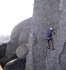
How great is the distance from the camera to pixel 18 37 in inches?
531

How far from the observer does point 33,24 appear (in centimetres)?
877

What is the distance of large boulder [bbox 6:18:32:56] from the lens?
40.7 ft

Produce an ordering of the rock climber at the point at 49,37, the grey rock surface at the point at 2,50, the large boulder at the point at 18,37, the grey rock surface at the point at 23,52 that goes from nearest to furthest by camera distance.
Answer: the rock climber at the point at 49,37 < the grey rock surface at the point at 23,52 < the large boulder at the point at 18,37 < the grey rock surface at the point at 2,50

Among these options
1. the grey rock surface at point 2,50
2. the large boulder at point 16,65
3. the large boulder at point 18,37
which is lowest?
the large boulder at point 16,65

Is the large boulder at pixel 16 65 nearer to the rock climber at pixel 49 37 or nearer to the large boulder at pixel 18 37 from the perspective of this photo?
the large boulder at pixel 18 37

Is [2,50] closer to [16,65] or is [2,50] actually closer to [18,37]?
[18,37]

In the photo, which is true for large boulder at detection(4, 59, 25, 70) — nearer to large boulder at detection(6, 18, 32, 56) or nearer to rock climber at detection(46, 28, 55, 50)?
large boulder at detection(6, 18, 32, 56)

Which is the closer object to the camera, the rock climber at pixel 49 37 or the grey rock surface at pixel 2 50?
the rock climber at pixel 49 37

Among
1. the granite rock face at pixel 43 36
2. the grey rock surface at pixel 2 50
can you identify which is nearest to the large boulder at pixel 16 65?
the granite rock face at pixel 43 36

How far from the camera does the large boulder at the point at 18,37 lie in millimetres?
12391

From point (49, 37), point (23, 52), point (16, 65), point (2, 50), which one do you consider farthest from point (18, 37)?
point (49, 37)

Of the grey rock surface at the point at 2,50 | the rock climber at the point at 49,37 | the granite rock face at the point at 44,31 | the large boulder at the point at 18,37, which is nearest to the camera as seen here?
the granite rock face at the point at 44,31

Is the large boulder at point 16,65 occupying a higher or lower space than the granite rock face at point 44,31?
lower

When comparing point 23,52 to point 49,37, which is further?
point 23,52
